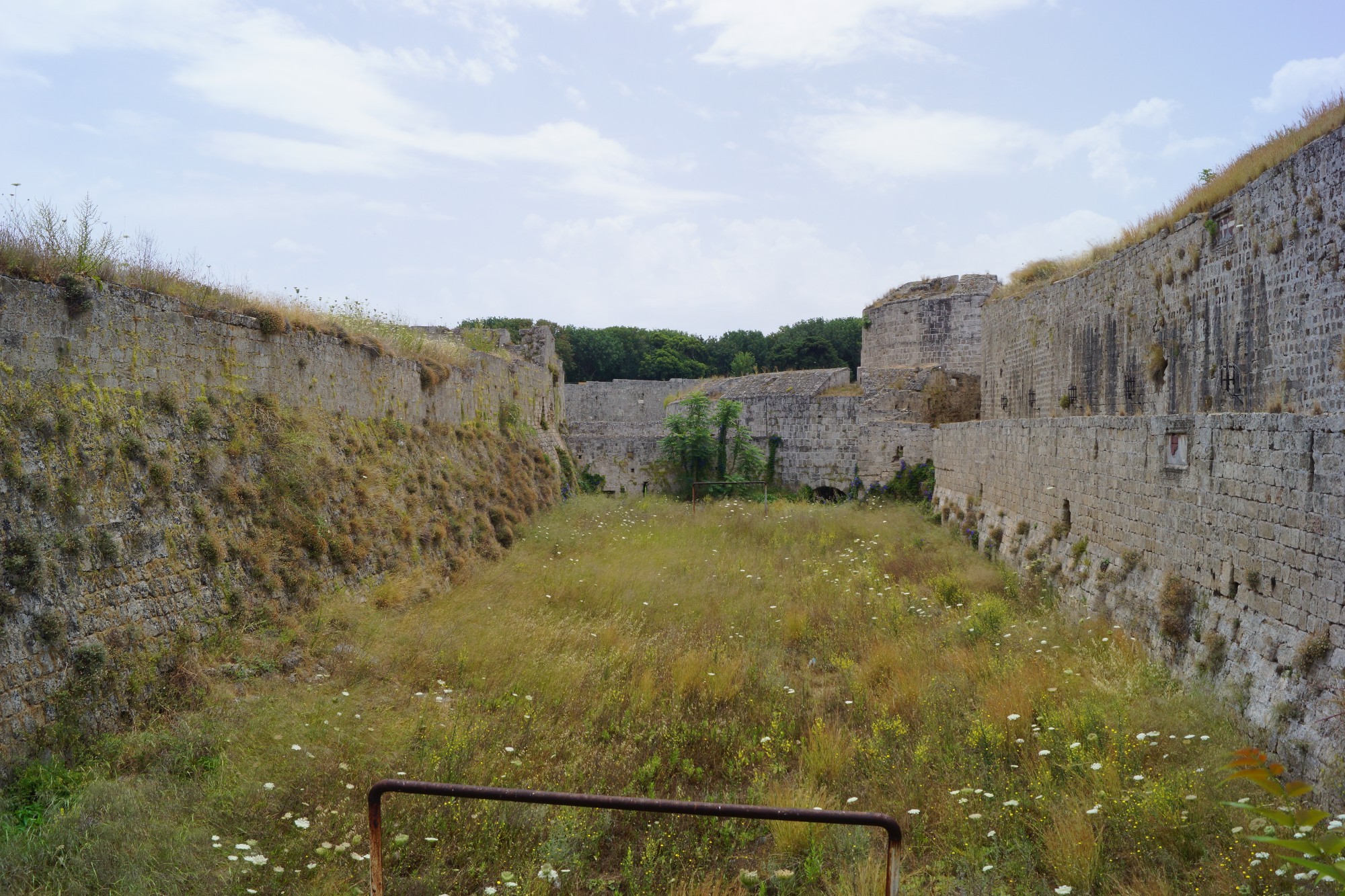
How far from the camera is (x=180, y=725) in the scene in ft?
19.5

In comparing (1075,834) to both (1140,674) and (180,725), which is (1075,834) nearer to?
(1140,674)

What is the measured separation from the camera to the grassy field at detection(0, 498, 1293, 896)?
4750 millimetres

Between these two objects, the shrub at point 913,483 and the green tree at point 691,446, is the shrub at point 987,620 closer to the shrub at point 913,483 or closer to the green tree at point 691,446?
the shrub at point 913,483

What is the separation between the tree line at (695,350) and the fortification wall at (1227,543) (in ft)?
141

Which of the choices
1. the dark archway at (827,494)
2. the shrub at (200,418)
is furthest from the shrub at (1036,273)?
the shrub at (200,418)

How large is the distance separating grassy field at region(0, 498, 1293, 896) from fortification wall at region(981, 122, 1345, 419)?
4.46 meters

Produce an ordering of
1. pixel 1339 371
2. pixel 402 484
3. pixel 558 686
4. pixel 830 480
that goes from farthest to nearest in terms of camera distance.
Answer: pixel 830 480, pixel 402 484, pixel 1339 371, pixel 558 686

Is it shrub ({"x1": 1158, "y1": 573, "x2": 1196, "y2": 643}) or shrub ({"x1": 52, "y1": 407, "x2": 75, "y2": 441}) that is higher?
shrub ({"x1": 52, "y1": 407, "x2": 75, "y2": 441})

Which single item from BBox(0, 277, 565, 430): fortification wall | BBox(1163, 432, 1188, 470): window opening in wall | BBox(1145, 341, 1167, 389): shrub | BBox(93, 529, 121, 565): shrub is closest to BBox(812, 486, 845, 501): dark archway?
BBox(1145, 341, 1167, 389): shrub

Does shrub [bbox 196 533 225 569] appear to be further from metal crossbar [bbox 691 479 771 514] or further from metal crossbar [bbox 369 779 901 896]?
metal crossbar [bbox 691 479 771 514]

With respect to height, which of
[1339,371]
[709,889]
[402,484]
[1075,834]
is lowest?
[709,889]

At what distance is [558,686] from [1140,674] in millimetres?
4894

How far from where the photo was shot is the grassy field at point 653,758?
15.6 feet

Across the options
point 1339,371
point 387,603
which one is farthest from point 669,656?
point 1339,371
